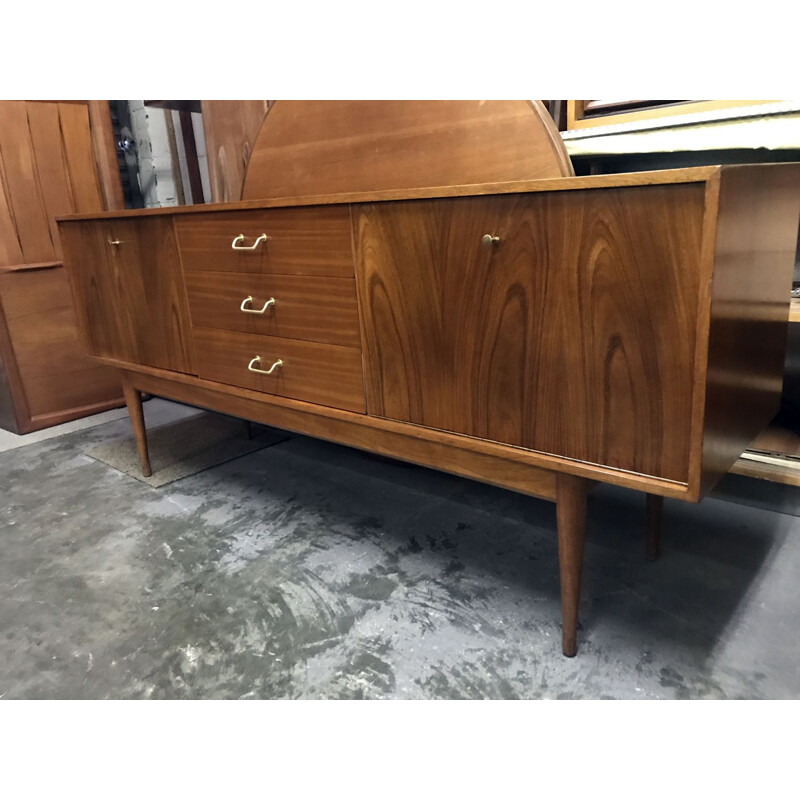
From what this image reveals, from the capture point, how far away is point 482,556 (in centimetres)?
149

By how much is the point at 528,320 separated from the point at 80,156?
253cm

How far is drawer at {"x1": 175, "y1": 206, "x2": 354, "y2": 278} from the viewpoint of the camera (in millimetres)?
1206

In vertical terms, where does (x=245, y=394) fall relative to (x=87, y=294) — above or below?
below

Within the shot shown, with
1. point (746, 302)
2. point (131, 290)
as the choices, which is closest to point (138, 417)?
point (131, 290)

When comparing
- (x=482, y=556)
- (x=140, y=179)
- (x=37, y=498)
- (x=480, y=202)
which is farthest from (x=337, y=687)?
(x=140, y=179)

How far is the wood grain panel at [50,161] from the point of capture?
2602mm

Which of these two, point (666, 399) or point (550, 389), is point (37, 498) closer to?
point (550, 389)

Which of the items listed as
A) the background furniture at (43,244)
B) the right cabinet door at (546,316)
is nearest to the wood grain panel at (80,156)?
the background furniture at (43,244)

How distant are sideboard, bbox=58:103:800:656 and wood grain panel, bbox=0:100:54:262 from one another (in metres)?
1.48

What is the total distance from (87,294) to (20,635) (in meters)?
1.05

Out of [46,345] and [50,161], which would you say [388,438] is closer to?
[46,345]

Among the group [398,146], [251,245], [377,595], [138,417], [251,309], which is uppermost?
[398,146]

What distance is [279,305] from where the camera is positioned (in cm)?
136

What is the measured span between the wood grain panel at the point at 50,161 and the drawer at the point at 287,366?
1559 mm
